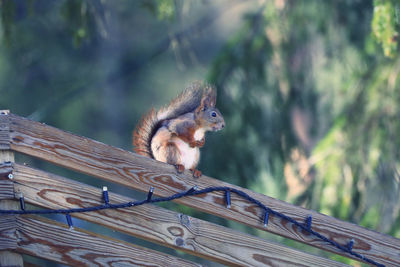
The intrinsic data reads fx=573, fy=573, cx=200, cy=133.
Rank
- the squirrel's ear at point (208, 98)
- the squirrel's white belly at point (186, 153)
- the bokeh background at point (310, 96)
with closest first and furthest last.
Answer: the squirrel's white belly at point (186, 153) < the squirrel's ear at point (208, 98) < the bokeh background at point (310, 96)

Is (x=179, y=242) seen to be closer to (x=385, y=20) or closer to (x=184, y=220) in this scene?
(x=184, y=220)

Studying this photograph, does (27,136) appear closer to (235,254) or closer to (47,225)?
(47,225)

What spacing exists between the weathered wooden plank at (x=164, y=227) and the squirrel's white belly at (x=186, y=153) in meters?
0.50

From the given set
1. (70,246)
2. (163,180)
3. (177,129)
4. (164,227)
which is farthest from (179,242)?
(177,129)

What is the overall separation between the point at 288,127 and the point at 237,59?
0.72 m

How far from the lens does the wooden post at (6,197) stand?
69.4 inches

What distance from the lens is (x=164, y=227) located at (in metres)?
1.88

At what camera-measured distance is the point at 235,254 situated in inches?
75.4

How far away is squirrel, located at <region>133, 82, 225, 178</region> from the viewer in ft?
7.83

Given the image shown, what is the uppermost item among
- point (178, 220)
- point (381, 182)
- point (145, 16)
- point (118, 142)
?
point (145, 16)

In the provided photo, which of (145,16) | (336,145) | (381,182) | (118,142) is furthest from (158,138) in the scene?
(145,16)

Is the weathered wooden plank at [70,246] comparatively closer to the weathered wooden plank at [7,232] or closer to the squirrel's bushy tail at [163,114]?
the weathered wooden plank at [7,232]

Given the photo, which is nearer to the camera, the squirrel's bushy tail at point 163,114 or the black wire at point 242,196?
the black wire at point 242,196

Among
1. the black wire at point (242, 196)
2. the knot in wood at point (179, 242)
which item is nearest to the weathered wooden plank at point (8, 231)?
the black wire at point (242, 196)
